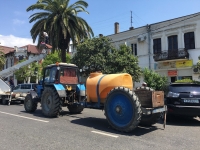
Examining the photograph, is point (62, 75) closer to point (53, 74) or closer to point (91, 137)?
point (53, 74)

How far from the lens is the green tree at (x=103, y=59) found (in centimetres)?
2080

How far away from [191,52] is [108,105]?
18933 millimetres

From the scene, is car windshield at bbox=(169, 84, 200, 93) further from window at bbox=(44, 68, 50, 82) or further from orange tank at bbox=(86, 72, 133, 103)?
window at bbox=(44, 68, 50, 82)

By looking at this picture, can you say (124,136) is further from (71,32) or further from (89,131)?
(71,32)

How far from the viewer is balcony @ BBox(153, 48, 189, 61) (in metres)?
23.1

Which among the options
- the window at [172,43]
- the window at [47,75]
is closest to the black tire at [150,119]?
the window at [47,75]

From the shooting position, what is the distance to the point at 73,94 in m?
9.88

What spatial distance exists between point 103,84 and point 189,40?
19084mm

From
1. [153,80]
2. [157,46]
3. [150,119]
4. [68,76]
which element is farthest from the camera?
[157,46]

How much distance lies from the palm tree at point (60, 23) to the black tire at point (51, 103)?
36.9 ft

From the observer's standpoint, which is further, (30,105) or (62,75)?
(30,105)

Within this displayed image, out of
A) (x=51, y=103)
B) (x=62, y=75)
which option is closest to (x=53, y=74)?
(x=62, y=75)

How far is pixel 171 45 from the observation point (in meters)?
25.0

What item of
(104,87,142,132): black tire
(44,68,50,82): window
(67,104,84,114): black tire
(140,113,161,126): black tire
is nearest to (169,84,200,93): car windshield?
(140,113,161,126): black tire
